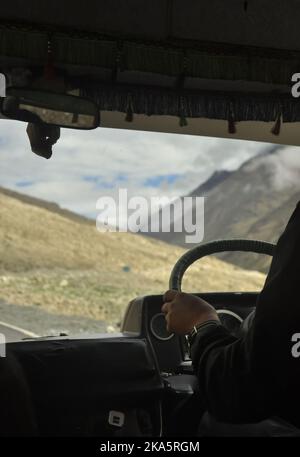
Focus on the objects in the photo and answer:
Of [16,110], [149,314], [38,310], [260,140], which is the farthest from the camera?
[38,310]

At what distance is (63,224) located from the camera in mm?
30984

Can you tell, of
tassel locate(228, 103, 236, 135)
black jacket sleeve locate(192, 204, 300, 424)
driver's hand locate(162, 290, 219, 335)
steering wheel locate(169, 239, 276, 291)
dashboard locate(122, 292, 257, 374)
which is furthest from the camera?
tassel locate(228, 103, 236, 135)

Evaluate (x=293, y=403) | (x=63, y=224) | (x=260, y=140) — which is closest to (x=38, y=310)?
(x=63, y=224)

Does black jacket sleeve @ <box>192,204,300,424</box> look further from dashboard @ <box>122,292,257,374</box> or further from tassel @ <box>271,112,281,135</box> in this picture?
tassel @ <box>271,112,281,135</box>

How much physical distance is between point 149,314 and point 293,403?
686mm

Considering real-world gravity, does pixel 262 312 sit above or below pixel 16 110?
below

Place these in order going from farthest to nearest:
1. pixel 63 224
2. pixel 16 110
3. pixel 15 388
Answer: pixel 63 224, pixel 16 110, pixel 15 388

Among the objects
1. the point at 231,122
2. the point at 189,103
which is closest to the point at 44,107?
the point at 189,103

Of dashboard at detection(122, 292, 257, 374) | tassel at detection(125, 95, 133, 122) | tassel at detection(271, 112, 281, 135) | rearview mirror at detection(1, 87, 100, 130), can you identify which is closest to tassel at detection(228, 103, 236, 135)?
tassel at detection(271, 112, 281, 135)

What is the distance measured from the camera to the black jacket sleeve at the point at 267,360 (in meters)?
0.65

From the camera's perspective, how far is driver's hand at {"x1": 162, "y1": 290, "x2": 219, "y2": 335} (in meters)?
0.78

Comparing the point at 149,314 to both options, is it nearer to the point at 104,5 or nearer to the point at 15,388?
the point at 15,388

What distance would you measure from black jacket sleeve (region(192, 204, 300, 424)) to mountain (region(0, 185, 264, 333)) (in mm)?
18753

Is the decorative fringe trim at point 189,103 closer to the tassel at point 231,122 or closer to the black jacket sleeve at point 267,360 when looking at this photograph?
the tassel at point 231,122
